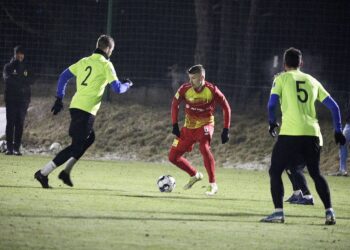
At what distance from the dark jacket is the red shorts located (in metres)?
7.91

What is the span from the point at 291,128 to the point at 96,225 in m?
2.71

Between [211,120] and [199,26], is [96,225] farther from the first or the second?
[199,26]

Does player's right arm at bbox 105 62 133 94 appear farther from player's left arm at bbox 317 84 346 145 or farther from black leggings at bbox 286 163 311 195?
player's left arm at bbox 317 84 346 145

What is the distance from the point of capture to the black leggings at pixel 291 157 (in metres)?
11.2

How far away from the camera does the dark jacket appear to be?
73.7 ft

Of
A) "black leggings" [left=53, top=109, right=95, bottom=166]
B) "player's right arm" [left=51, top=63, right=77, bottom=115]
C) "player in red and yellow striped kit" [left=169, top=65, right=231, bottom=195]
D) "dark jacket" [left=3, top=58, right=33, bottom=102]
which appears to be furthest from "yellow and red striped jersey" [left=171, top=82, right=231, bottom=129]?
"dark jacket" [left=3, top=58, right=33, bottom=102]

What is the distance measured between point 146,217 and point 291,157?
180 centimetres

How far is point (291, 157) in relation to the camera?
11.3 metres

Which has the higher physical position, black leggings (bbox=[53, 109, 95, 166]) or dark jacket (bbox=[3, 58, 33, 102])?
black leggings (bbox=[53, 109, 95, 166])

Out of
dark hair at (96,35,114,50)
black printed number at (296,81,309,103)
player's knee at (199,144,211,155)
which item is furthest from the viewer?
player's knee at (199,144,211,155)

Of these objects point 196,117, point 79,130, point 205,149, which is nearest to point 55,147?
point 196,117

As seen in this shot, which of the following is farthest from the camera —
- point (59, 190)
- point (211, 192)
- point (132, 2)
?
point (132, 2)

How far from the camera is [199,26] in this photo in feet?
94.4

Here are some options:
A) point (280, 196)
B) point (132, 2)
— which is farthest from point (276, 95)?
point (132, 2)
